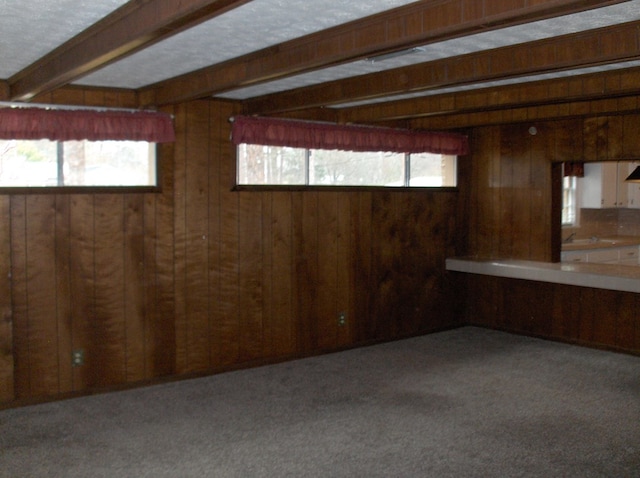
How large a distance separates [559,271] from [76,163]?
4.31 m

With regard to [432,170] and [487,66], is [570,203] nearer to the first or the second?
[432,170]

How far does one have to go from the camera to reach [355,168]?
6.37m

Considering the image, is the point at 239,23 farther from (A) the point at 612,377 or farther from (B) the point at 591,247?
(B) the point at 591,247

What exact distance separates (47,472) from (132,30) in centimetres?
239

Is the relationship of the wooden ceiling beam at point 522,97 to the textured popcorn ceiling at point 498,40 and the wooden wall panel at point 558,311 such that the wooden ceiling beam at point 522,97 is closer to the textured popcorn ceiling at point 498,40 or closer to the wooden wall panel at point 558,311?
the textured popcorn ceiling at point 498,40

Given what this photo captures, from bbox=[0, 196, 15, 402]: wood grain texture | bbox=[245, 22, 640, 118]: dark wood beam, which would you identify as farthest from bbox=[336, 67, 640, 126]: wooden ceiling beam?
bbox=[0, 196, 15, 402]: wood grain texture

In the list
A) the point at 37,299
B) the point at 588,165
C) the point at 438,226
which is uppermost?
the point at 588,165

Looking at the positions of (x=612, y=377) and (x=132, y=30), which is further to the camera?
(x=612, y=377)

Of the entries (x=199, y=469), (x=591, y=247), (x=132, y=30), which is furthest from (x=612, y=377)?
(x=132, y=30)

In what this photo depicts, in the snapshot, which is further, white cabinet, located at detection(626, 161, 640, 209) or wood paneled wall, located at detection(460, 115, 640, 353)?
white cabinet, located at detection(626, 161, 640, 209)

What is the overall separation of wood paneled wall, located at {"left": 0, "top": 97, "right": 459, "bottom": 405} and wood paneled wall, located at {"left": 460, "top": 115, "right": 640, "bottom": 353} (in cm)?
97

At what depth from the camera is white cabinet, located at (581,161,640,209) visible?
7938mm

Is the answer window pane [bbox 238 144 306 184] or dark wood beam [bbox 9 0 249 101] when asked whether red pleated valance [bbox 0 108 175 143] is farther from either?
window pane [bbox 238 144 306 184]

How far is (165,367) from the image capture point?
17.1 ft
